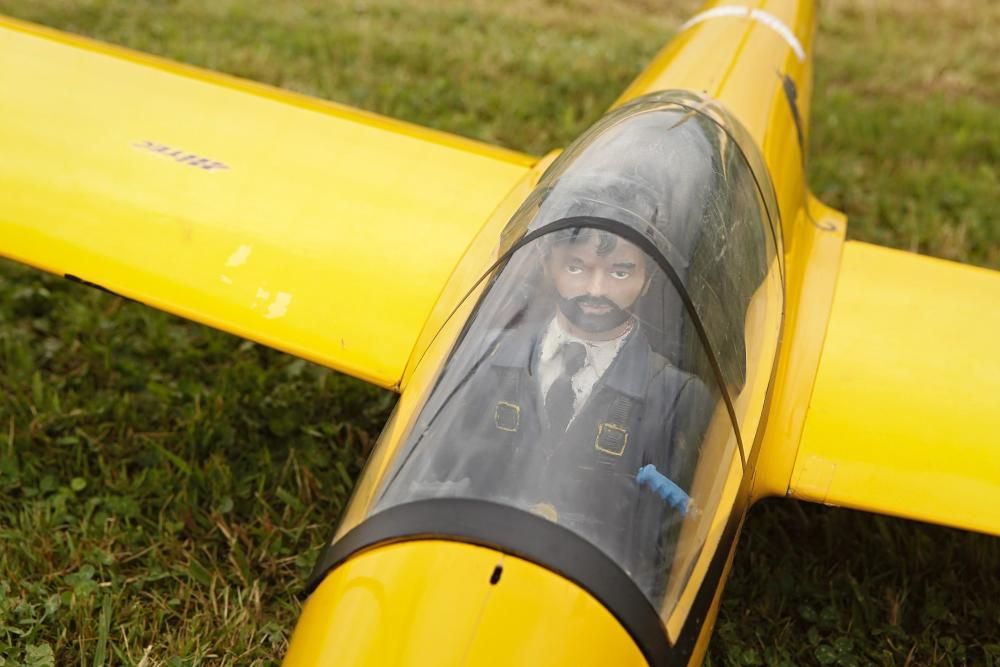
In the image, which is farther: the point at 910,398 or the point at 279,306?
the point at 279,306

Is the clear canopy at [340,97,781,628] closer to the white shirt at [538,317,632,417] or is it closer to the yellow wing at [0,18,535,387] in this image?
the white shirt at [538,317,632,417]

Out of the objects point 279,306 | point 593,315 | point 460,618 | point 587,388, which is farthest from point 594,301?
point 279,306

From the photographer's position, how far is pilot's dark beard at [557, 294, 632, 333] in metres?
2.37

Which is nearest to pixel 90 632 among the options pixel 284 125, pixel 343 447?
pixel 343 447

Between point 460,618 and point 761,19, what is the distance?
364 centimetres

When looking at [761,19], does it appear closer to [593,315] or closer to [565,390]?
[593,315]

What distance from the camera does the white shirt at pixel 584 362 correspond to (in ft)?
7.35

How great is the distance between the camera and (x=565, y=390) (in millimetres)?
2234

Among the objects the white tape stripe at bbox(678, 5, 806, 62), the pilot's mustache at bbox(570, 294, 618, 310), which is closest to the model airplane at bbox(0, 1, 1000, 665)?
the pilot's mustache at bbox(570, 294, 618, 310)

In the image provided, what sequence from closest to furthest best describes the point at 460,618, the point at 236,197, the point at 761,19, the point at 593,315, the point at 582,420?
1. the point at 460,618
2. the point at 582,420
3. the point at 593,315
4. the point at 236,197
5. the point at 761,19

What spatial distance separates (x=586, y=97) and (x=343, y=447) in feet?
11.6

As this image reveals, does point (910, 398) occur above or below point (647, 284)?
below

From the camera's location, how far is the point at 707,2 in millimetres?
4953

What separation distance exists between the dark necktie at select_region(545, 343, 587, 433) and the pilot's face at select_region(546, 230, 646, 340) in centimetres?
6
